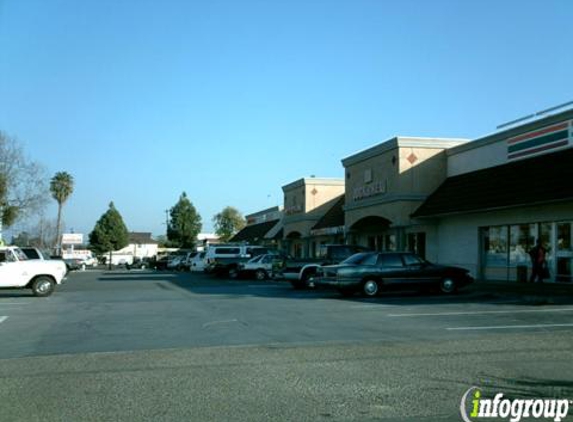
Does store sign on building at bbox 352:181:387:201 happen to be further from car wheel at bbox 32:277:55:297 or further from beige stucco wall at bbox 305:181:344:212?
car wheel at bbox 32:277:55:297

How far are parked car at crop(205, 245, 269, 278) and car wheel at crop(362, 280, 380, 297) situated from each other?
1601 cm

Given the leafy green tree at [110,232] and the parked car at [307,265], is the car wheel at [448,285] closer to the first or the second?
the parked car at [307,265]

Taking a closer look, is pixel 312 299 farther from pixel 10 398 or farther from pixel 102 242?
pixel 102 242

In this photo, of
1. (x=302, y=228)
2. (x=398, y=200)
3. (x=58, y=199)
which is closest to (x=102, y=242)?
(x=58, y=199)

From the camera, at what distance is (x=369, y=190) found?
38969 millimetres

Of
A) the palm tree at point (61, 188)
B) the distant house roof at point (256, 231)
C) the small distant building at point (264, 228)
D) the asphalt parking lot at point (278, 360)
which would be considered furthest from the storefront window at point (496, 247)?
the palm tree at point (61, 188)

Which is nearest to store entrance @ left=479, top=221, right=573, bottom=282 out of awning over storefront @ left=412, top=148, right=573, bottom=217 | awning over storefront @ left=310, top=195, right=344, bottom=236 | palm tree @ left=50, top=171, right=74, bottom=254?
awning over storefront @ left=412, top=148, right=573, bottom=217

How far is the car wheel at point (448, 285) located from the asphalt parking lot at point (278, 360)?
4800 mm

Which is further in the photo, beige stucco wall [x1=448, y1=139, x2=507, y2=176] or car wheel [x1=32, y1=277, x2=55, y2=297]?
beige stucco wall [x1=448, y1=139, x2=507, y2=176]

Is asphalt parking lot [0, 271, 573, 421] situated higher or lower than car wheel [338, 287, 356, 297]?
lower

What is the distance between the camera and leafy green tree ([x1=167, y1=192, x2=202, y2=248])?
Result: 10669 cm

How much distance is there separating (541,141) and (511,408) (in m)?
21.3

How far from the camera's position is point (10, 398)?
27.1 feet

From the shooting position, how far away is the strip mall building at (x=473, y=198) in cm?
2564
